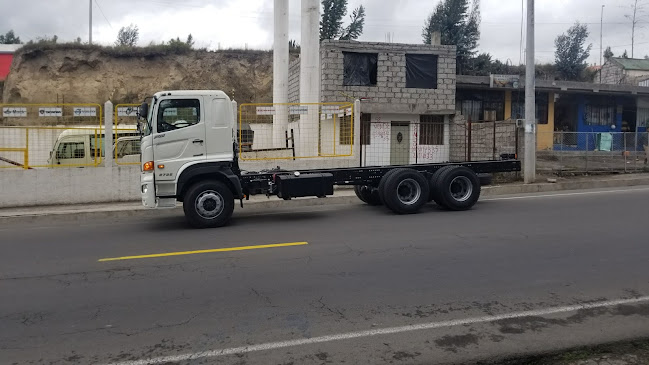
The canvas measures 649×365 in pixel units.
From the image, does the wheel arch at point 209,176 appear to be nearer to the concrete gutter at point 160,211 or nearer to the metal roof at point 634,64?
the concrete gutter at point 160,211

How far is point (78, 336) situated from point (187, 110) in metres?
6.39

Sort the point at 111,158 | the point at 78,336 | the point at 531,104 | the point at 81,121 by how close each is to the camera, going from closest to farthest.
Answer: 1. the point at 78,336
2. the point at 111,158
3. the point at 531,104
4. the point at 81,121

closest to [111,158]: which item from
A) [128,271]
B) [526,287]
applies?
[128,271]

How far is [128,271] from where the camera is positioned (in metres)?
7.39

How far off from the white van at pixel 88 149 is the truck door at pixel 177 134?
17.0 ft

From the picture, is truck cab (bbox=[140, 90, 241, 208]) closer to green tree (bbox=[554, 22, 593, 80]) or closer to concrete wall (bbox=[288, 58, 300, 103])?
concrete wall (bbox=[288, 58, 300, 103])

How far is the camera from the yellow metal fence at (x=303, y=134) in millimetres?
16984

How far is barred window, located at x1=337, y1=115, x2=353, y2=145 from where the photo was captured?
17945mm

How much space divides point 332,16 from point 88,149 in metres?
37.0

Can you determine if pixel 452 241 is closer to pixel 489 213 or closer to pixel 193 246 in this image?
pixel 489 213

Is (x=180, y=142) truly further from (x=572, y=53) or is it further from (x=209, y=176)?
(x=572, y=53)

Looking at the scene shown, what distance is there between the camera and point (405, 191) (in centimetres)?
1226

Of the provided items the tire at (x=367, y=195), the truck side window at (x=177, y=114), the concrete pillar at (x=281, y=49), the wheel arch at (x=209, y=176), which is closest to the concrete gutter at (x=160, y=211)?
the tire at (x=367, y=195)

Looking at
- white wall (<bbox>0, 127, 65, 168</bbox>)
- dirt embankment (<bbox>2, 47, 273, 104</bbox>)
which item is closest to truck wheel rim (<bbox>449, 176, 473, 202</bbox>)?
white wall (<bbox>0, 127, 65, 168</bbox>)
